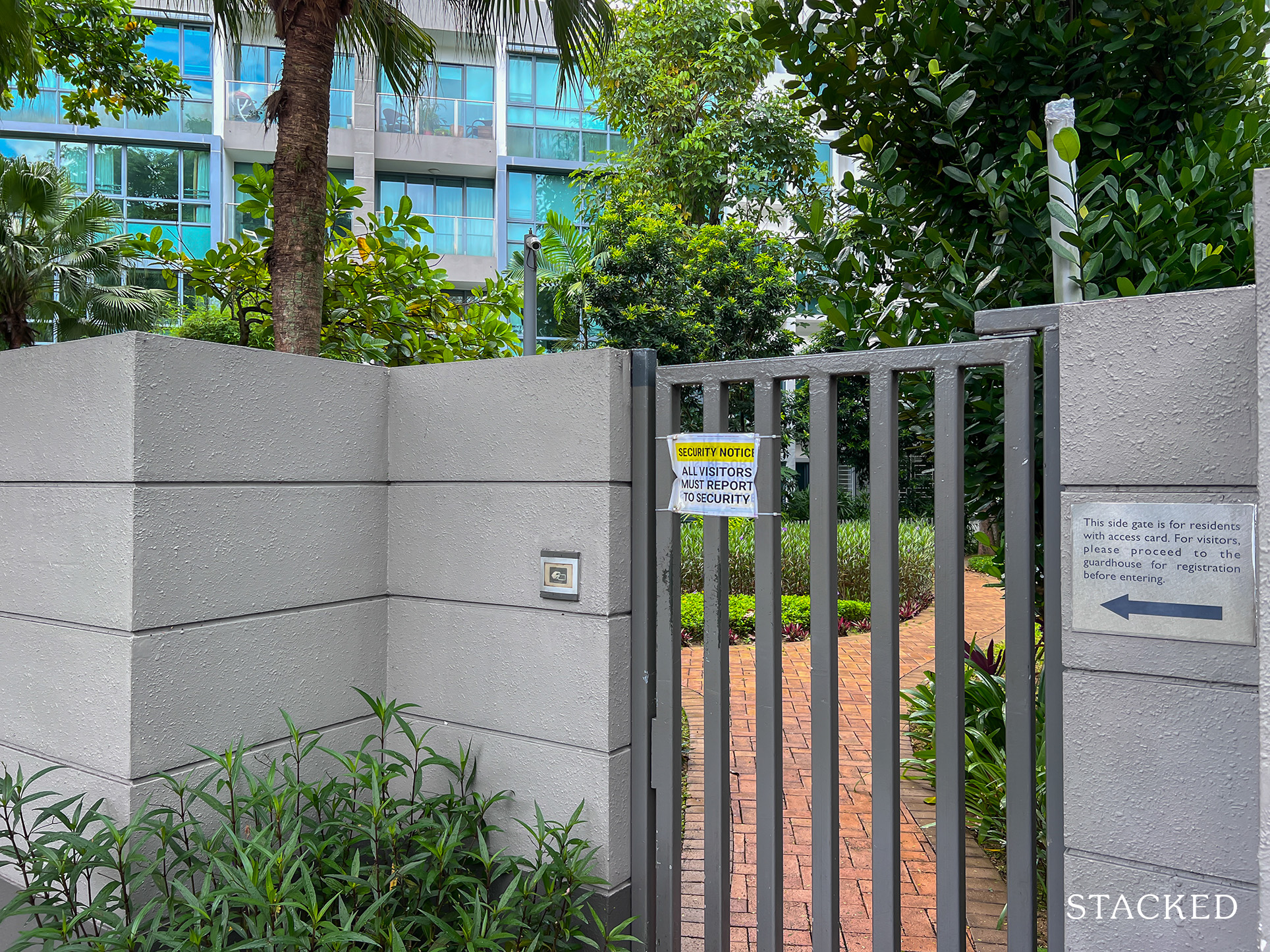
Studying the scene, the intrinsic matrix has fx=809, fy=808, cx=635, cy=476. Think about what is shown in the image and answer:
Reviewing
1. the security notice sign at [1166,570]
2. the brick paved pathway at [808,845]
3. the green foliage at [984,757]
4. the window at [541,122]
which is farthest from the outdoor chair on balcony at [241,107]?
the security notice sign at [1166,570]

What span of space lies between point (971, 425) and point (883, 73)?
128 centimetres

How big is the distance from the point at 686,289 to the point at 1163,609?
32.0ft

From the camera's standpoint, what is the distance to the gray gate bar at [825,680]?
2.10m

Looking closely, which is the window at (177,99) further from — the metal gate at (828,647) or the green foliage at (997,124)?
the metal gate at (828,647)

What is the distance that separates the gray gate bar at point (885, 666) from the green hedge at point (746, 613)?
5612mm

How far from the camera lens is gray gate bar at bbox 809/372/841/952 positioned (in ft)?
6.88

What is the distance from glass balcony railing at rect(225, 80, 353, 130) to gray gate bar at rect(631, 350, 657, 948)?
18697 millimetres

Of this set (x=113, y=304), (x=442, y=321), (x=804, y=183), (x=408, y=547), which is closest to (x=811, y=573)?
(x=408, y=547)

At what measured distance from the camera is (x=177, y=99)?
17.6m

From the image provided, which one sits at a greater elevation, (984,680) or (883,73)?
(883,73)

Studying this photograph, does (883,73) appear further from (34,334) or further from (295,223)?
(34,334)

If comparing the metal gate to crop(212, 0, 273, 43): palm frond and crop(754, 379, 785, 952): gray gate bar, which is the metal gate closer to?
crop(754, 379, 785, 952): gray gate bar

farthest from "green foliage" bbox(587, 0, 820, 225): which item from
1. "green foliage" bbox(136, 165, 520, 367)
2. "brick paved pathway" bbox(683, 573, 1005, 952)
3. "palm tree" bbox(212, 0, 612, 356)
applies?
"palm tree" bbox(212, 0, 612, 356)

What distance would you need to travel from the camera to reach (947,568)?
6.37 feet
